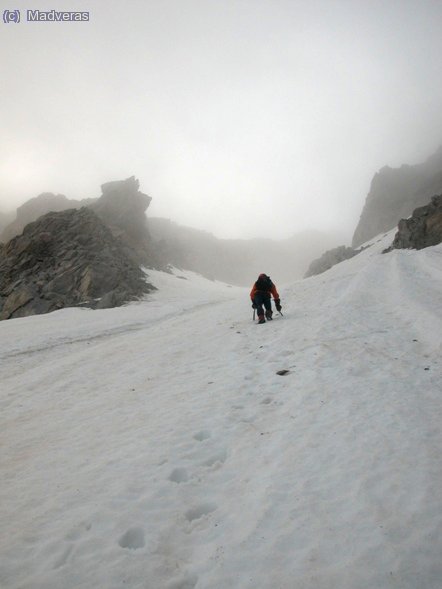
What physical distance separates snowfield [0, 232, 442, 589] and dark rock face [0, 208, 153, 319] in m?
21.0

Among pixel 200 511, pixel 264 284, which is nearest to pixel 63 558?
pixel 200 511

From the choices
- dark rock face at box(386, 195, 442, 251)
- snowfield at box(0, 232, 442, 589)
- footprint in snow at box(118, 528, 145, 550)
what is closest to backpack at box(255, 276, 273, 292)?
snowfield at box(0, 232, 442, 589)

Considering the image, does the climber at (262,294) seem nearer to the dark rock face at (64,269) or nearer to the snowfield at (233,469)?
the snowfield at (233,469)

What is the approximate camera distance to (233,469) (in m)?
5.03

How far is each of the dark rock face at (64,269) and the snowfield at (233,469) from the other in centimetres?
2104

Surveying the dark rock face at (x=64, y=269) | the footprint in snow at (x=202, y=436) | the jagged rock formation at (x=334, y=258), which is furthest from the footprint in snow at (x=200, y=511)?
the jagged rock formation at (x=334, y=258)

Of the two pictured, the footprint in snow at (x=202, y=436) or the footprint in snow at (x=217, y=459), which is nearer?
the footprint in snow at (x=217, y=459)

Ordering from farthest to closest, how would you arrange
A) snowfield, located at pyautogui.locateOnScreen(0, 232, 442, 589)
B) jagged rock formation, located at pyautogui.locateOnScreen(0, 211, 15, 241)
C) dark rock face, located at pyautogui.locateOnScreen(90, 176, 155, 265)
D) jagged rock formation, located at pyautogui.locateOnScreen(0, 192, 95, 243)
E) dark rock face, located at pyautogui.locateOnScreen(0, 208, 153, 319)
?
jagged rock formation, located at pyautogui.locateOnScreen(0, 211, 15, 241), jagged rock formation, located at pyautogui.locateOnScreen(0, 192, 95, 243), dark rock face, located at pyautogui.locateOnScreen(90, 176, 155, 265), dark rock face, located at pyautogui.locateOnScreen(0, 208, 153, 319), snowfield, located at pyautogui.locateOnScreen(0, 232, 442, 589)

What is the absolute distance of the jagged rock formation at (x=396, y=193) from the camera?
105938 millimetres

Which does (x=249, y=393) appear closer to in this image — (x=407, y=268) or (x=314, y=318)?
(x=314, y=318)

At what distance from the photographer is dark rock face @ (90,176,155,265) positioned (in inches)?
2689

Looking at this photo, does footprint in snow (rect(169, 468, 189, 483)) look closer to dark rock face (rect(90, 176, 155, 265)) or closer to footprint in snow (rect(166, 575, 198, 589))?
footprint in snow (rect(166, 575, 198, 589))

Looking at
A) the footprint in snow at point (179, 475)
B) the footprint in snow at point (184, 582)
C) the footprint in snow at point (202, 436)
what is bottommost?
the footprint in snow at point (184, 582)

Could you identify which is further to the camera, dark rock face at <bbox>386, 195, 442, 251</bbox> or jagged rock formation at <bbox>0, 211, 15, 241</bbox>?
jagged rock formation at <bbox>0, 211, 15, 241</bbox>
